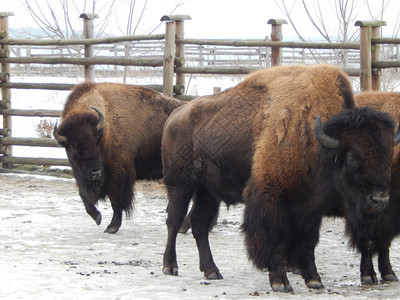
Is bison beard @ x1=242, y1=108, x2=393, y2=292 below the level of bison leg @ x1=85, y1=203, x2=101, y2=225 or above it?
above

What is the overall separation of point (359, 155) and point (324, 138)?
27 centimetres

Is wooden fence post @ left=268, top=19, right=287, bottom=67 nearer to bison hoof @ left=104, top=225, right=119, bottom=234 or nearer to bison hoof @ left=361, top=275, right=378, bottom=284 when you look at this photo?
bison hoof @ left=104, top=225, right=119, bottom=234

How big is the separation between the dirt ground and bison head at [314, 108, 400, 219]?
0.71 m

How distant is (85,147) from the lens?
7.75m

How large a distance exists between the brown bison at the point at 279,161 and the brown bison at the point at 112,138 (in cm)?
171

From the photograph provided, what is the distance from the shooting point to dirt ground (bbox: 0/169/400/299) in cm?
519

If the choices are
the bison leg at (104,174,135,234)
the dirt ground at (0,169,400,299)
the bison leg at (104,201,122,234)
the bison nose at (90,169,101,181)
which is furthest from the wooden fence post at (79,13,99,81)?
the bison nose at (90,169,101,181)

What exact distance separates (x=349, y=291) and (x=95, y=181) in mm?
3481

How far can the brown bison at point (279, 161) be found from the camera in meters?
5.01

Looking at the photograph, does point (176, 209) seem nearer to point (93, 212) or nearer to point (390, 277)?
point (390, 277)

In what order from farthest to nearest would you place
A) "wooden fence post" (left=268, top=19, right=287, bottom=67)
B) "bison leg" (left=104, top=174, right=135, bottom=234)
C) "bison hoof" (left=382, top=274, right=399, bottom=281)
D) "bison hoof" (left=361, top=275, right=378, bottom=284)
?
"wooden fence post" (left=268, top=19, right=287, bottom=67) < "bison leg" (left=104, top=174, right=135, bottom=234) < "bison hoof" (left=382, top=274, right=399, bottom=281) < "bison hoof" (left=361, top=275, right=378, bottom=284)

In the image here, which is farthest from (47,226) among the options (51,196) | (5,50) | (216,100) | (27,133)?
(27,133)

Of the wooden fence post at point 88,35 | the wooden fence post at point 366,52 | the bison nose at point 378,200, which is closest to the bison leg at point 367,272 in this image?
the bison nose at point 378,200

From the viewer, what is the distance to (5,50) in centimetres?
1243
